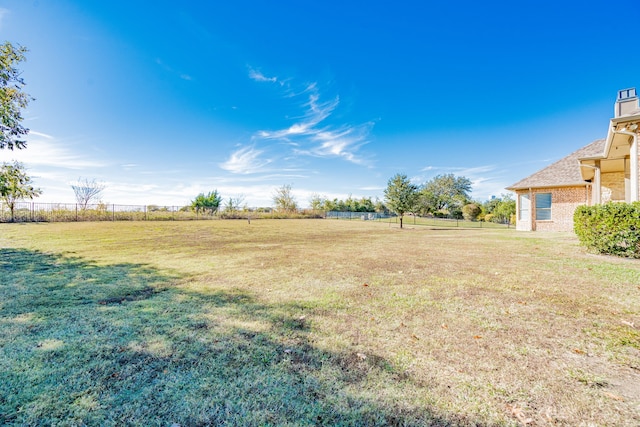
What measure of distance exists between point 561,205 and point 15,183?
79.5 ft

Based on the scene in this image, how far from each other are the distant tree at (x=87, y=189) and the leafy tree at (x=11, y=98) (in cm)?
3061

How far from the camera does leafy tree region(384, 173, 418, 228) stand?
19.4m

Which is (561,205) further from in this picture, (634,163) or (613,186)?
(634,163)

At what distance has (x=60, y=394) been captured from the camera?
1.65 metres

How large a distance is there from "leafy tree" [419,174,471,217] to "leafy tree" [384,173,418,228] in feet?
90.3

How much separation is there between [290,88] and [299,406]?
17869 mm

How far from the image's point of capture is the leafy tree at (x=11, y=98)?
708 centimetres

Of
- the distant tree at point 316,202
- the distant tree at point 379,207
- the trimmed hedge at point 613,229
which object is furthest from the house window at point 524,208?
the distant tree at point 379,207

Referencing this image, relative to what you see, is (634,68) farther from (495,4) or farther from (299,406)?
(299,406)

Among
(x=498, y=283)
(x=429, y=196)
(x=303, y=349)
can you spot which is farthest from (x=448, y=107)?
(x=429, y=196)

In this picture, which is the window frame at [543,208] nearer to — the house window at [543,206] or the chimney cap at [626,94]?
the house window at [543,206]

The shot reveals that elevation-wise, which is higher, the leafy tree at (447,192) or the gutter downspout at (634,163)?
the leafy tree at (447,192)

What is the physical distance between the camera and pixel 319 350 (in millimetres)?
2277

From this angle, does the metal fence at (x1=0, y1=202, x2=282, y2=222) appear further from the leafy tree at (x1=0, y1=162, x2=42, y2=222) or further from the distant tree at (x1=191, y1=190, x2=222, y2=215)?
the leafy tree at (x1=0, y1=162, x2=42, y2=222)
